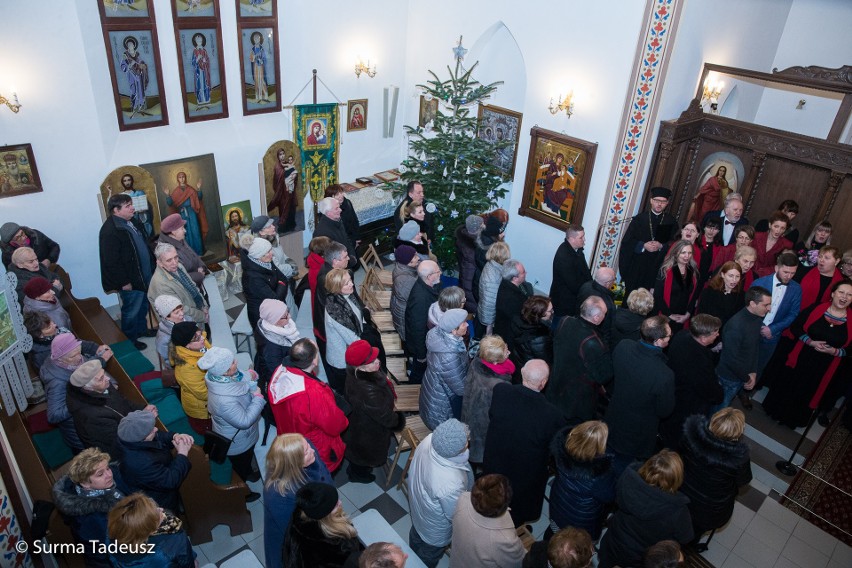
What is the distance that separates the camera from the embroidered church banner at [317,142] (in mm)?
9172

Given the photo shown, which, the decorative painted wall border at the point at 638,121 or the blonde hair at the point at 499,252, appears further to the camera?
the decorative painted wall border at the point at 638,121

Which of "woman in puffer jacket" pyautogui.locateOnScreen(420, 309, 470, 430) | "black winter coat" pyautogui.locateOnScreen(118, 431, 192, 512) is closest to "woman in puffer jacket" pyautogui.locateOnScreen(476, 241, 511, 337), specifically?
"woman in puffer jacket" pyautogui.locateOnScreen(420, 309, 470, 430)

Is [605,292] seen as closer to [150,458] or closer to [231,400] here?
[231,400]

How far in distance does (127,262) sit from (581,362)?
5327 millimetres

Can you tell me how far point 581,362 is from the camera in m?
4.98

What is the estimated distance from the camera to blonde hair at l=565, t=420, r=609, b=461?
3.86 metres

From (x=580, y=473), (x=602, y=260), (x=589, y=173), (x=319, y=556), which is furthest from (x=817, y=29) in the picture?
(x=319, y=556)

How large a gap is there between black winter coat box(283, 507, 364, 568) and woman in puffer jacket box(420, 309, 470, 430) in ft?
6.16

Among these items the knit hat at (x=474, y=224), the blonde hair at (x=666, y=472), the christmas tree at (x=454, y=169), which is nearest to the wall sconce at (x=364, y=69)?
the christmas tree at (x=454, y=169)

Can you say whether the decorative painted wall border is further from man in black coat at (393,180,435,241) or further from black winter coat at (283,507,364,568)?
black winter coat at (283,507,364,568)

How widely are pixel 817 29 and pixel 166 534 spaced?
36.3 feet

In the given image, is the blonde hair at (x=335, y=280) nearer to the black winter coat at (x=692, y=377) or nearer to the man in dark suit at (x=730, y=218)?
the black winter coat at (x=692, y=377)

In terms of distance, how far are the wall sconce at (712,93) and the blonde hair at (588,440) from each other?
22.0 ft

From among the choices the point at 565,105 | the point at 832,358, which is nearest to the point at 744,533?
the point at 832,358
